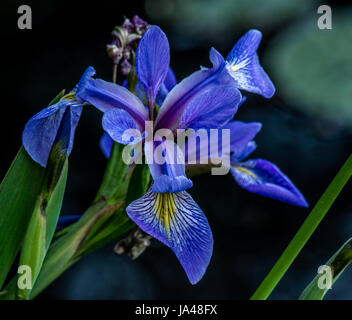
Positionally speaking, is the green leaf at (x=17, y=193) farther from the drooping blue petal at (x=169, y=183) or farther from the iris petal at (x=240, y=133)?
the iris petal at (x=240, y=133)

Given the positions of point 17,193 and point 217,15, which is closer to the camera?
point 17,193

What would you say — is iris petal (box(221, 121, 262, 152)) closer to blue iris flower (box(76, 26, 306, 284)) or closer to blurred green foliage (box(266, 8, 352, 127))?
blue iris flower (box(76, 26, 306, 284))

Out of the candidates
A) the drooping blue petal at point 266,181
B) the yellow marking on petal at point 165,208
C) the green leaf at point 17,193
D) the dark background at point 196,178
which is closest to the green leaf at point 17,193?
the green leaf at point 17,193

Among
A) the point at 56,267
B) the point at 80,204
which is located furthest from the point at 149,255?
the point at 56,267

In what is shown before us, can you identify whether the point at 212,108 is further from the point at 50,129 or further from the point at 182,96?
the point at 50,129

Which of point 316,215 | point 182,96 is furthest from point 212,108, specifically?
point 316,215

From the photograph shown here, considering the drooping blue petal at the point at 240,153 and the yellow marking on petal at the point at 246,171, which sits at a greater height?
the drooping blue petal at the point at 240,153
